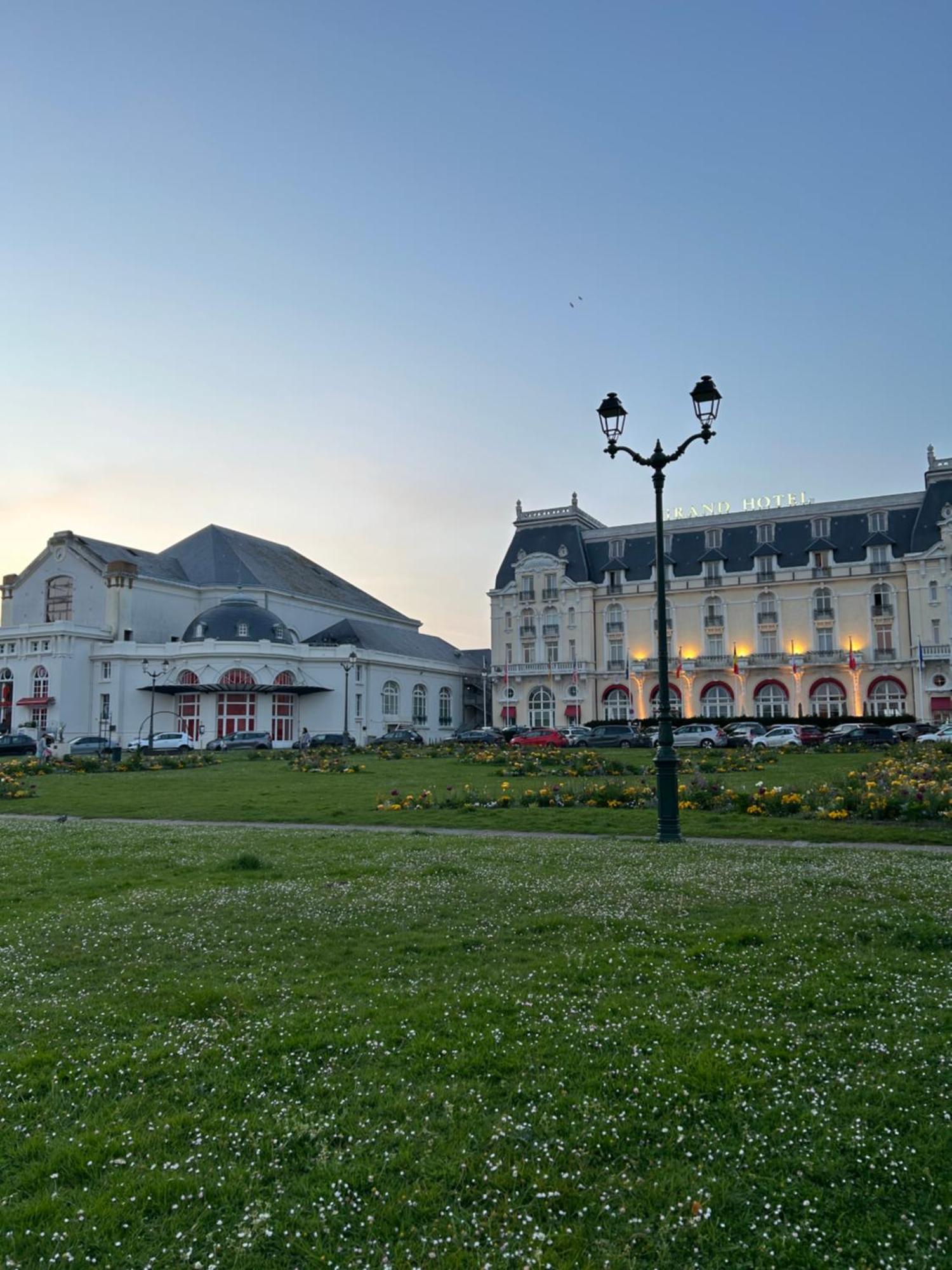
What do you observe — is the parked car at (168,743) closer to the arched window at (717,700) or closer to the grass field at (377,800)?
the grass field at (377,800)

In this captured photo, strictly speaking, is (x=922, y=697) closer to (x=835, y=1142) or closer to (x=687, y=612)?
(x=687, y=612)

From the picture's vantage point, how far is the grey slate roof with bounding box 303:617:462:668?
75.9 m

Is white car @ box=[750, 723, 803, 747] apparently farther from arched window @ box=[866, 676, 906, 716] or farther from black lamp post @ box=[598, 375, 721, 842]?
black lamp post @ box=[598, 375, 721, 842]

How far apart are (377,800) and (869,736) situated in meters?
31.6

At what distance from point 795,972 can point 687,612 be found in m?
68.4

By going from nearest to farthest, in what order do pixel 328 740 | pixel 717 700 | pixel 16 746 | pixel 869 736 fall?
pixel 869 736 < pixel 16 746 < pixel 328 740 < pixel 717 700

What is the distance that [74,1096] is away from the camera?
4906 mm

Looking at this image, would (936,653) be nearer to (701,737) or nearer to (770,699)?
(770,699)

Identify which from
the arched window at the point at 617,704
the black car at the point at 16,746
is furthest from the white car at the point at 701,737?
the black car at the point at 16,746

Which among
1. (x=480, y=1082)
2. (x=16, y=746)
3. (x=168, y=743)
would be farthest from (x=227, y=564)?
(x=480, y=1082)

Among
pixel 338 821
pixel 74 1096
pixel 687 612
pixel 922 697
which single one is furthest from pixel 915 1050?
pixel 687 612

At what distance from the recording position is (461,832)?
1705cm

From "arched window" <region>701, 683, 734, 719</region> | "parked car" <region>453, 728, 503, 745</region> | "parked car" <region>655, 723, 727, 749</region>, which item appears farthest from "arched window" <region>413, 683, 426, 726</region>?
"parked car" <region>655, 723, 727, 749</region>

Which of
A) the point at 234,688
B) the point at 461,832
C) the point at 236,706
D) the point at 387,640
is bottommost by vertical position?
the point at 461,832
